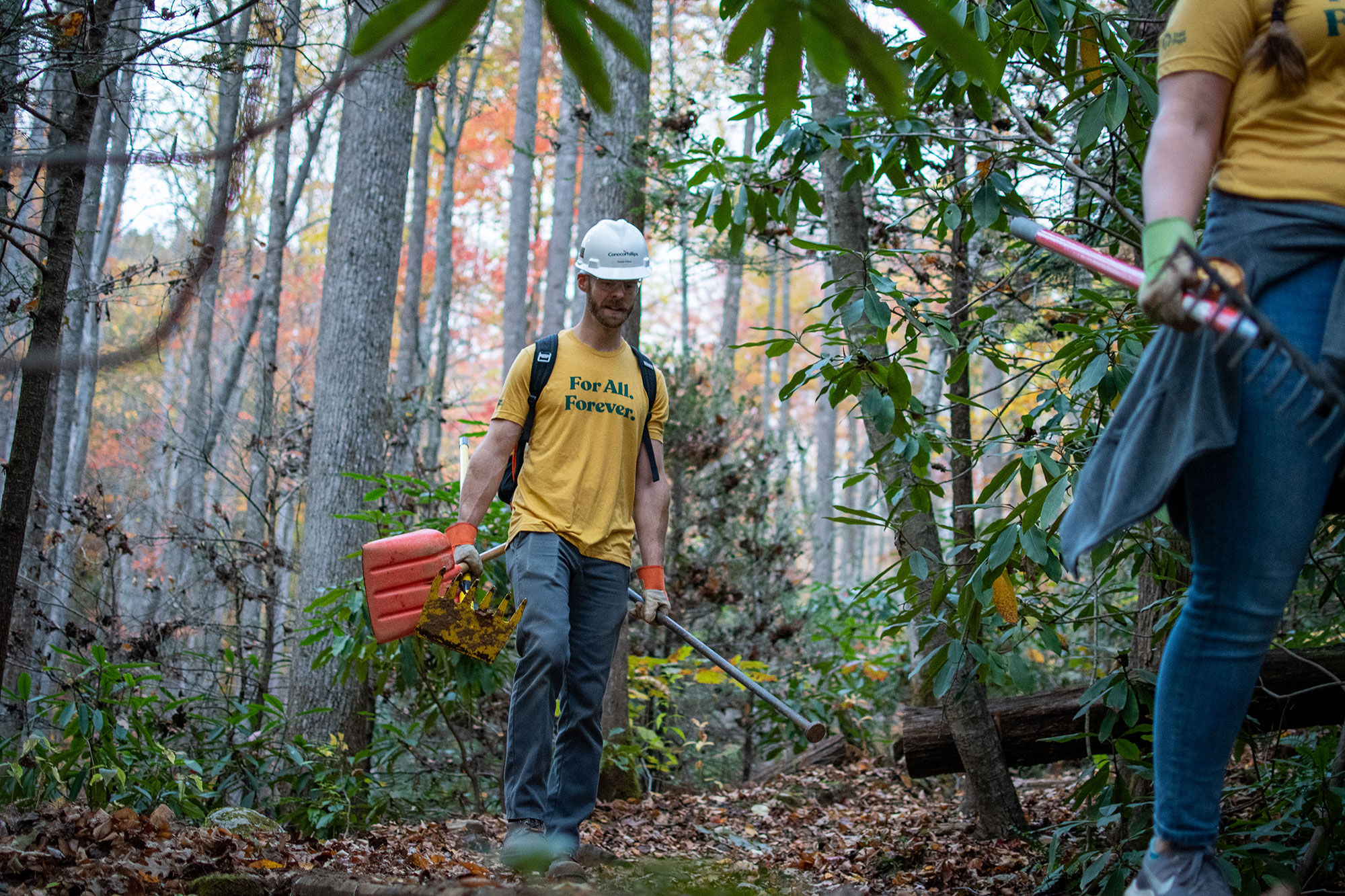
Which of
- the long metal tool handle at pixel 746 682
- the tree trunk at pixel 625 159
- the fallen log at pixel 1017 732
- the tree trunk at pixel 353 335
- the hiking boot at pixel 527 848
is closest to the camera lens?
the hiking boot at pixel 527 848

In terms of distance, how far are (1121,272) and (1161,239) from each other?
0.18 m

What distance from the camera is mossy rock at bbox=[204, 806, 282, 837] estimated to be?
3.83 m

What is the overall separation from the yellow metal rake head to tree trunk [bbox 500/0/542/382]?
29.9 feet

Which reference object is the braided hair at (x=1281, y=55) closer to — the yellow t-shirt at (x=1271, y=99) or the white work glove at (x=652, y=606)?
the yellow t-shirt at (x=1271, y=99)

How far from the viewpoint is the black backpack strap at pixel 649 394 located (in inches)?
154

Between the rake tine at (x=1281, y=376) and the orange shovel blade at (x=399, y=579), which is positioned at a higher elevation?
the rake tine at (x=1281, y=376)

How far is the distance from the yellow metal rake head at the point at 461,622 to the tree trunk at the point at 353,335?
10.3 feet

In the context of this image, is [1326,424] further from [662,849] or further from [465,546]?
[662,849]

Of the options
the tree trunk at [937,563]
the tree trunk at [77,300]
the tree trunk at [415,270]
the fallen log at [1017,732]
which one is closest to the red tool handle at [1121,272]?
the tree trunk at [937,563]

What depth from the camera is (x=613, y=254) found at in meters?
3.74

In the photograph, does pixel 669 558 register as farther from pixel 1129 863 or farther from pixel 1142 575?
pixel 1129 863

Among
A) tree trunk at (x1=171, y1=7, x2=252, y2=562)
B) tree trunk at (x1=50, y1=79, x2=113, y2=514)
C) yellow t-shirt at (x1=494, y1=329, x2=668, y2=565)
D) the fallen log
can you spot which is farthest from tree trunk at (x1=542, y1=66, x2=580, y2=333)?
yellow t-shirt at (x1=494, y1=329, x2=668, y2=565)

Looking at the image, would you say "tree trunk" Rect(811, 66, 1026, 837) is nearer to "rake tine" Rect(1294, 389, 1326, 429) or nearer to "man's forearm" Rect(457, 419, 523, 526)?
"man's forearm" Rect(457, 419, 523, 526)

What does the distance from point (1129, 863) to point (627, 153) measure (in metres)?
5.53
